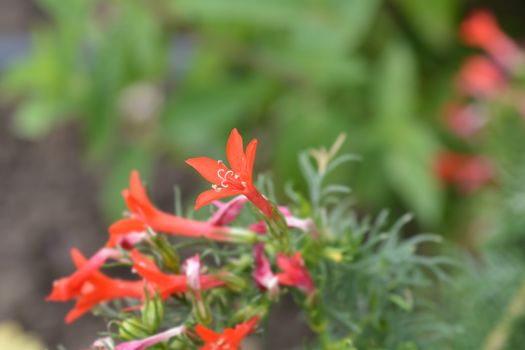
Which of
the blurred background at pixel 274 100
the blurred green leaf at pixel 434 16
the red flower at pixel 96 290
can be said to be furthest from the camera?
the blurred green leaf at pixel 434 16

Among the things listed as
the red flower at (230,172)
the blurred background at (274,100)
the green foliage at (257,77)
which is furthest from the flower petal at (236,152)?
the green foliage at (257,77)

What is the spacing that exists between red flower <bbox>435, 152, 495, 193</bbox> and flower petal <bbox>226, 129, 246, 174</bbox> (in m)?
1.06

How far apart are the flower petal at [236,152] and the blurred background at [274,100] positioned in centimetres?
69

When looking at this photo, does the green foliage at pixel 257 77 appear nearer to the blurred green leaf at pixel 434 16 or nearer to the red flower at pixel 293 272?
the blurred green leaf at pixel 434 16

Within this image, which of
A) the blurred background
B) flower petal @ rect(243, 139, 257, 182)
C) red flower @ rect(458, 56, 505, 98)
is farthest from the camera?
the blurred background

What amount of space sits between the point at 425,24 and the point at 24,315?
1011 millimetres

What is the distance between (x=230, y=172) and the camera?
1.37ft

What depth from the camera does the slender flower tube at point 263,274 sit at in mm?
474

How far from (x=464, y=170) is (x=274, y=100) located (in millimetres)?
388

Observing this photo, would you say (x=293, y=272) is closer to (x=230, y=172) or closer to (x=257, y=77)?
(x=230, y=172)

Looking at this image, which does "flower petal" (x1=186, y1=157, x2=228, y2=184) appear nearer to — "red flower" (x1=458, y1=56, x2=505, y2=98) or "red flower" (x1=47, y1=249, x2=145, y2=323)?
"red flower" (x1=47, y1=249, x2=145, y2=323)

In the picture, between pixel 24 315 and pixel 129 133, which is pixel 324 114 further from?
pixel 24 315

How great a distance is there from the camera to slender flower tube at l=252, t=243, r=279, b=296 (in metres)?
0.47

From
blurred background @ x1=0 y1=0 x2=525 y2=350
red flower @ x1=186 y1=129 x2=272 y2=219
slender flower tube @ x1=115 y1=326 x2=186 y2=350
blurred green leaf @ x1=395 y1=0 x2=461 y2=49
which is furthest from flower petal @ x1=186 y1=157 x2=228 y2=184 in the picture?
blurred green leaf @ x1=395 y1=0 x2=461 y2=49
